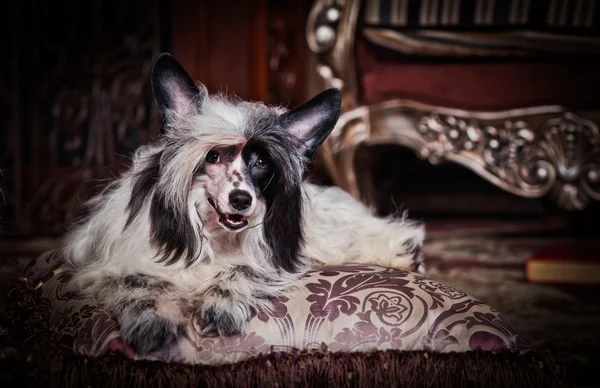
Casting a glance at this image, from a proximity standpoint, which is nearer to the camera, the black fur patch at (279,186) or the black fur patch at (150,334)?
the black fur patch at (150,334)

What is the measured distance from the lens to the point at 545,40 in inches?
117

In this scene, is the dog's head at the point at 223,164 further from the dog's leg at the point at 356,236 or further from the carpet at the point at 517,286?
the carpet at the point at 517,286

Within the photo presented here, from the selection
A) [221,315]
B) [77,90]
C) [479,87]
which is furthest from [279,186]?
[77,90]

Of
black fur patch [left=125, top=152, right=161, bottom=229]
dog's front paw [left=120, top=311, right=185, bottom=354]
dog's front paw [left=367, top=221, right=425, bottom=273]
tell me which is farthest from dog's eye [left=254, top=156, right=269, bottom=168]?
dog's front paw [left=367, top=221, right=425, bottom=273]

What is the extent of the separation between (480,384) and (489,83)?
1.92 metres

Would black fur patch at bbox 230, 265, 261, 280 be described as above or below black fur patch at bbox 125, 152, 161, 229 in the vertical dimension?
below

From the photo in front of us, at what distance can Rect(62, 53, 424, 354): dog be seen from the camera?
134 centimetres

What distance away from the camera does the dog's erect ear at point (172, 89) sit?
1399 mm

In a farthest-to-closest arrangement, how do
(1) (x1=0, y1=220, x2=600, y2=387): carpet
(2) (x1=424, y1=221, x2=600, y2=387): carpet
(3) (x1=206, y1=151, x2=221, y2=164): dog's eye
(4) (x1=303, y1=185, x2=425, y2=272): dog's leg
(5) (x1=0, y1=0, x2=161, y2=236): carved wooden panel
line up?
(5) (x1=0, y1=0, x2=161, y2=236): carved wooden panel
(2) (x1=424, y1=221, x2=600, y2=387): carpet
(1) (x1=0, y1=220, x2=600, y2=387): carpet
(4) (x1=303, y1=185, x2=425, y2=272): dog's leg
(3) (x1=206, y1=151, x2=221, y2=164): dog's eye

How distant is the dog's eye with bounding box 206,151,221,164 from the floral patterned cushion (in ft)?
1.07

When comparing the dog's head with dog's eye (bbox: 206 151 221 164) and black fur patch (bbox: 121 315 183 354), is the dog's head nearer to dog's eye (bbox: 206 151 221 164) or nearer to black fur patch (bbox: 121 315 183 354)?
dog's eye (bbox: 206 151 221 164)

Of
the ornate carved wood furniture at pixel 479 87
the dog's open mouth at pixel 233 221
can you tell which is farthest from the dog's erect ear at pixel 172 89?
the ornate carved wood furniture at pixel 479 87

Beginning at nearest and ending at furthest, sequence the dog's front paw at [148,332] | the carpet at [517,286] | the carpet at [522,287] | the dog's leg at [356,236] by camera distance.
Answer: the dog's front paw at [148,332] → the dog's leg at [356,236] → the carpet at [517,286] → the carpet at [522,287]

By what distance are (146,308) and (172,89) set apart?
47cm
